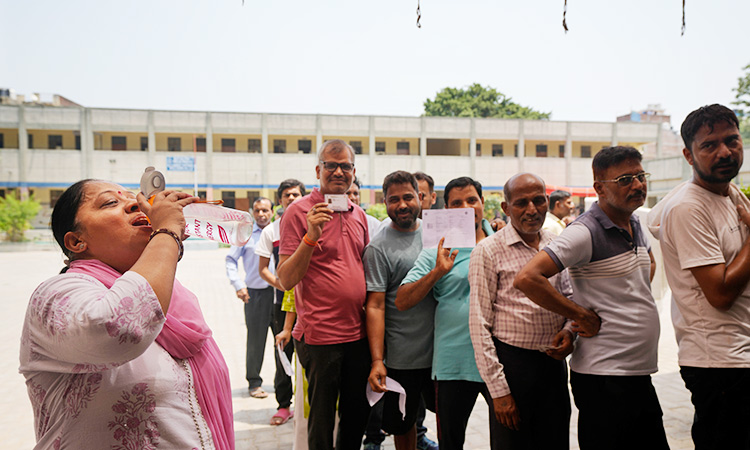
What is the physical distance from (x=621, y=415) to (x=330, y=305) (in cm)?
171

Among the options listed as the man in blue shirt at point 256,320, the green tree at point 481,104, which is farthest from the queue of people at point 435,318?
the green tree at point 481,104

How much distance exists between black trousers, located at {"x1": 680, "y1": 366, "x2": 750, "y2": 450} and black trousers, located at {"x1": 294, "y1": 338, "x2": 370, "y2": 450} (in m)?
1.84

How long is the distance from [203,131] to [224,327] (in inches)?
1263

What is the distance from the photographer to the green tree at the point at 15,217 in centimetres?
3089

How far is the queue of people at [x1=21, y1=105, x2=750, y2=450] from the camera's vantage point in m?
1.46

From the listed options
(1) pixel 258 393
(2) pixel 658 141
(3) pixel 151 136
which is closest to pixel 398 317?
(1) pixel 258 393

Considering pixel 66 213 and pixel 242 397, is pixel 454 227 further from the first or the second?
pixel 242 397

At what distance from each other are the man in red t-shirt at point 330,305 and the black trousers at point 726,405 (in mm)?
1847

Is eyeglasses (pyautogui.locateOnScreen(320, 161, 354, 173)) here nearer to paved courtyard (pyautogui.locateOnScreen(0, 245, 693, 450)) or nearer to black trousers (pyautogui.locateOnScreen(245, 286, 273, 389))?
paved courtyard (pyautogui.locateOnScreen(0, 245, 693, 450))

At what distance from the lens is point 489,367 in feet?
8.79

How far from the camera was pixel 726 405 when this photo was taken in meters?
2.43

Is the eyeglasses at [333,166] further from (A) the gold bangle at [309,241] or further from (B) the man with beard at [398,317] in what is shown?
(A) the gold bangle at [309,241]

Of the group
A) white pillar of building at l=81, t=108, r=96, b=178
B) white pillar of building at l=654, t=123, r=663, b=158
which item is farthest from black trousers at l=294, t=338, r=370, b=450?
white pillar of building at l=654, t=123, r=663, b=158

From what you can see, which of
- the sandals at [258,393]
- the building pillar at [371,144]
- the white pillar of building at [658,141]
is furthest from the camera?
the white pillar of building at [658,141]
